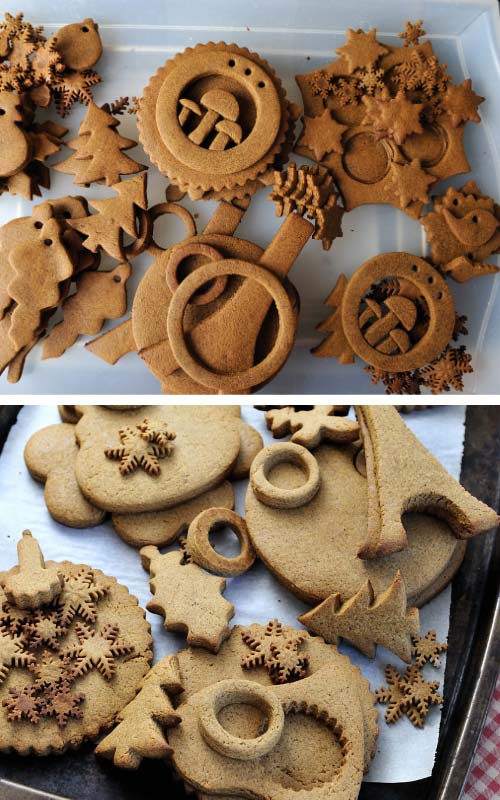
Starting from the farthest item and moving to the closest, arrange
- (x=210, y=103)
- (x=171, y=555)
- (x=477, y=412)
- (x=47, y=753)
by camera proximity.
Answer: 1. (x=477, y=412)
2. (x=171, y=555)
3. (x=210, y=103)
4. (x=47, y=753)

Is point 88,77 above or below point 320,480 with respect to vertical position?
above

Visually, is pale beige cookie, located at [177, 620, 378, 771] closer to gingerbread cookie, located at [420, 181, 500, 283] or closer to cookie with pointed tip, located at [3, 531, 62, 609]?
cookie with pointed tip, located at [3, 531, 62, 609]

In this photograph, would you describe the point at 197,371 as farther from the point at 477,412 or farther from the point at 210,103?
the point at 477,412

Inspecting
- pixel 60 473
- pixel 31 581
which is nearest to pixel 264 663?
pixel 31 581

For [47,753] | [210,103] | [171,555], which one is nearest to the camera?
[47,753]

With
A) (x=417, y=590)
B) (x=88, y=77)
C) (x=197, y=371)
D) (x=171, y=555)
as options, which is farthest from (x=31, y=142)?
(x=417, y=590)

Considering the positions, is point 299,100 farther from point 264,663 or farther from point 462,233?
point 264,663
